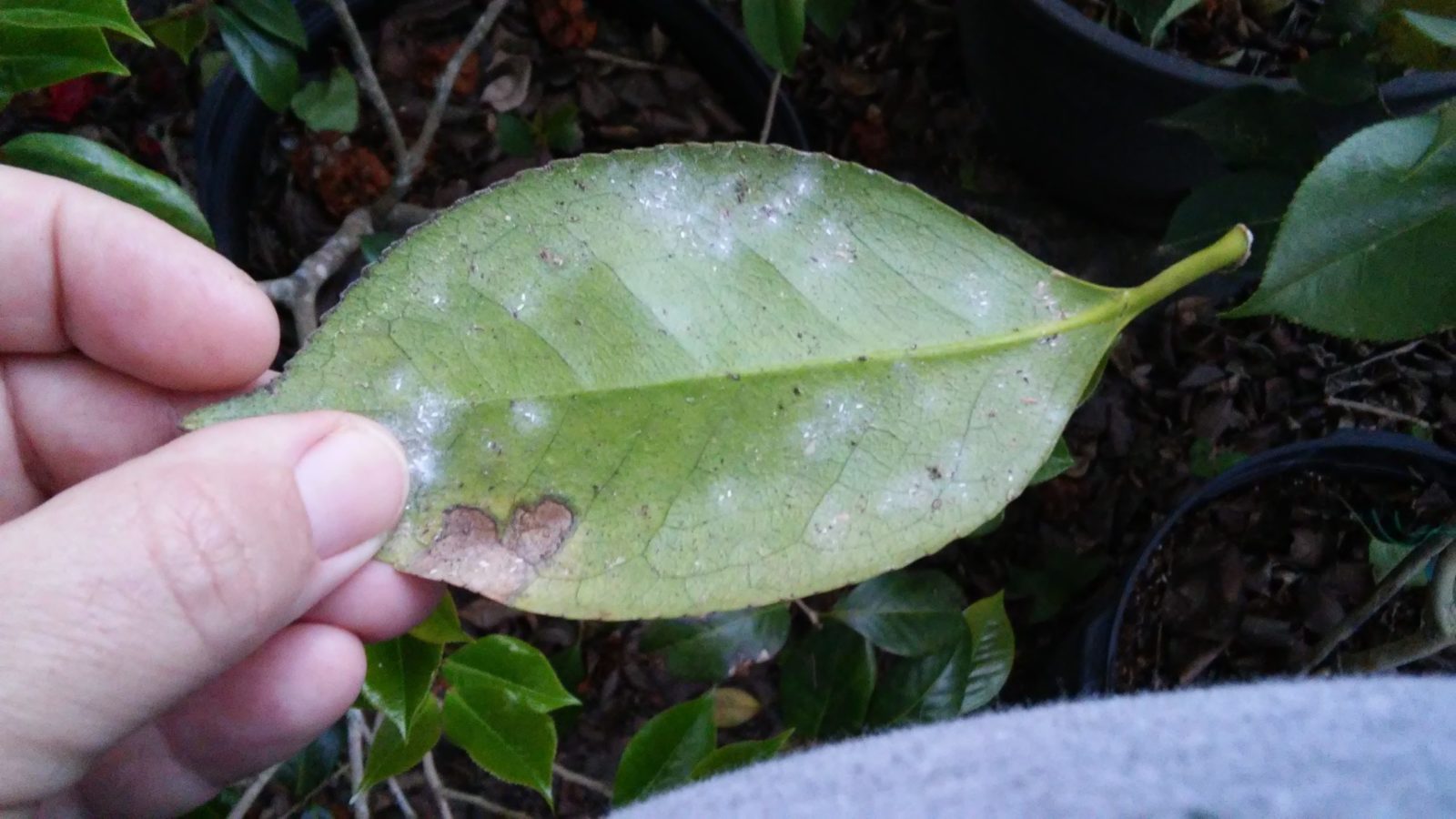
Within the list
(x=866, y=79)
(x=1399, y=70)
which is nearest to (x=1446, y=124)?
(x=1399, y=70)

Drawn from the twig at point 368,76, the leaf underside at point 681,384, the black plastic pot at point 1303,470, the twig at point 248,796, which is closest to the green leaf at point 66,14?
the leaf underside at point 681,384

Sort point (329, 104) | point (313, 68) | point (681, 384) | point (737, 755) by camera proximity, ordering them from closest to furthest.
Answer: point (681, 384)
point (737, 755)
point (329, 104)
point (313, 68)

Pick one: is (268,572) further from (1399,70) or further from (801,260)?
(1399,70)

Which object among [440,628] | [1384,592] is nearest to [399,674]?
[440,628]

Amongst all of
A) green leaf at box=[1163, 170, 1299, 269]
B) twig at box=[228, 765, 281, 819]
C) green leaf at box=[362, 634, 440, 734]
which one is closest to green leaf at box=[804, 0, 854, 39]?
green leaf at box=[1163, 170, 1299, 269]

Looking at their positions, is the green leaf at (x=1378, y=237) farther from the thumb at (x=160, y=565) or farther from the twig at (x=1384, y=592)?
the thumb at (x=160, y=565)

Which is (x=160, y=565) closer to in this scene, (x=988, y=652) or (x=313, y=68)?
(x=988, y=652)
